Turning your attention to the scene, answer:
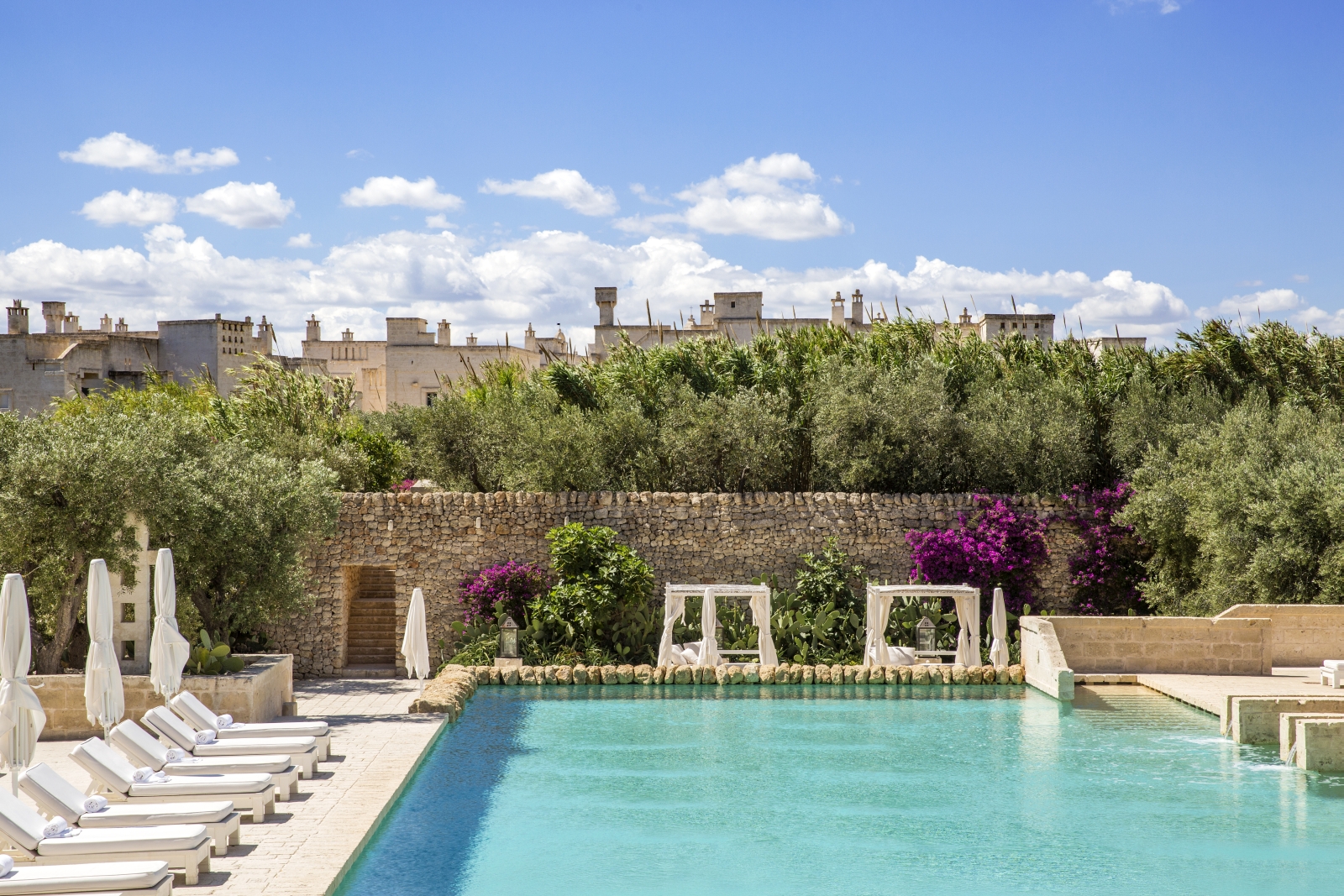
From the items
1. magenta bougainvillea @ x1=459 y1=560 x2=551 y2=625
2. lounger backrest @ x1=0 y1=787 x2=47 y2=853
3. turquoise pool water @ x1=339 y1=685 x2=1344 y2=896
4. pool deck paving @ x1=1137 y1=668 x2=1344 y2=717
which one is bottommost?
turquoise pool water @ x1=339 y1=685 x2=1344 y2=896

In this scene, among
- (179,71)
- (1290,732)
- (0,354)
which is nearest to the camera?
(1290,732)

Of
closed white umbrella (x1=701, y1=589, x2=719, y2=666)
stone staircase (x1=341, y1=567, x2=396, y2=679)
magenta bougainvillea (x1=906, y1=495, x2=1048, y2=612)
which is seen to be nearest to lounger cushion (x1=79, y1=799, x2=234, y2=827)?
closed white umbrella (x1=701, y1=589, x2=719, y2=666)

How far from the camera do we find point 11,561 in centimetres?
1342

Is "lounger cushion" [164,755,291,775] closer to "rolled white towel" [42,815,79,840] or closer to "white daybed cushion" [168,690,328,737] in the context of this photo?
"white daybed cushion" [168,690,328,737]

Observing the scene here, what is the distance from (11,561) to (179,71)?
7.89 metres

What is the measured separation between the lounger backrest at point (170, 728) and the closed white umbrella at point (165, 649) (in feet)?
1.95

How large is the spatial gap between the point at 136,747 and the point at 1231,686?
49.0 feet

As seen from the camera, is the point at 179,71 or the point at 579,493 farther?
the point at 579,493

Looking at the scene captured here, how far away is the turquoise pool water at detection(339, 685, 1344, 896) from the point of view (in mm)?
9422

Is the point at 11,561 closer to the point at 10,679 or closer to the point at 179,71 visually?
the point at 10,679

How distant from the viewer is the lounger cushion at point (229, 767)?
1046 cm

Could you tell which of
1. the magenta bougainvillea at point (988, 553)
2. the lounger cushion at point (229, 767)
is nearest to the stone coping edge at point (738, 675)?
the magenta bougainvillea at point (988, 553)

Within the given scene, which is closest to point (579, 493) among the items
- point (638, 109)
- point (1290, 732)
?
point (638, 109)

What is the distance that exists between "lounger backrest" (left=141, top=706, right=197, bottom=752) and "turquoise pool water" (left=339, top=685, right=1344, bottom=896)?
2.24m
